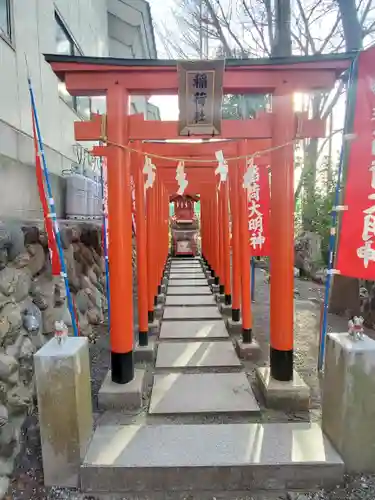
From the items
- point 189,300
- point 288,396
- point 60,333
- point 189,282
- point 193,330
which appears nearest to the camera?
point 60,333

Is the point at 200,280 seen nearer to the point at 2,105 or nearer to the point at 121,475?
the point at 2,105

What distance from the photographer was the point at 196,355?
5.38m

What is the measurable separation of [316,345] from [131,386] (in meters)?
3.46

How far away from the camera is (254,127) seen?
384 centimetres

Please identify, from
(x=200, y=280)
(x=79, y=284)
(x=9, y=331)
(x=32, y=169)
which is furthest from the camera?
(x=200, y=280)

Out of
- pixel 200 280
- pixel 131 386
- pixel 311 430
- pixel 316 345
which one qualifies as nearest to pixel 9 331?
pixel 131 386

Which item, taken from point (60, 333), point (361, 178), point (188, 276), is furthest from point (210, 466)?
point (188, 276)

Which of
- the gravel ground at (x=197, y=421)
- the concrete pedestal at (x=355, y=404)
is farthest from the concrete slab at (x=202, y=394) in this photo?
the concrete pedestal at (x=355, y=404)

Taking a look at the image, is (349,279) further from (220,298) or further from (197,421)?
(197,421)

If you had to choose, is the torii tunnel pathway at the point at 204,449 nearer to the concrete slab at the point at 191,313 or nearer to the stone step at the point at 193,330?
the stone step at the point at 193,330

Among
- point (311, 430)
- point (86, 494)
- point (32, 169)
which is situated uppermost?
point (32, 169)

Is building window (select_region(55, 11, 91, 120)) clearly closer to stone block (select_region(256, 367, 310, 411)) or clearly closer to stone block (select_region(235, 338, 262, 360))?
stone block (select_region(235, 338, 262, 360))

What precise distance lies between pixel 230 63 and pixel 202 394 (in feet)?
12.6

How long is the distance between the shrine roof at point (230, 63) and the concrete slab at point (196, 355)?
3.94m
